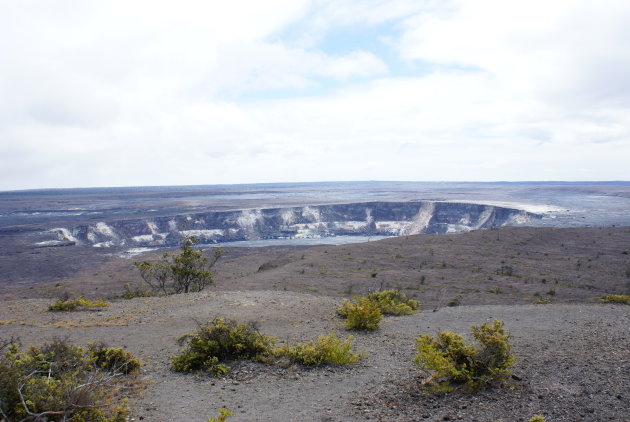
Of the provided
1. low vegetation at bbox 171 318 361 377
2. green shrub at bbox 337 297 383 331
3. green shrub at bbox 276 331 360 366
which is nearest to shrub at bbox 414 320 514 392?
green shrub at bbox 276 331 360 366

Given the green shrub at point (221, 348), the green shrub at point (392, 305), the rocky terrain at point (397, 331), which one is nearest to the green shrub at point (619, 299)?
the rocky terrain at point (397, 331)

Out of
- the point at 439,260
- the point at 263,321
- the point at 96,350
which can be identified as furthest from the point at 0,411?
the point at 439,260

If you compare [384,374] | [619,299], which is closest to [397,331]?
[384,374]

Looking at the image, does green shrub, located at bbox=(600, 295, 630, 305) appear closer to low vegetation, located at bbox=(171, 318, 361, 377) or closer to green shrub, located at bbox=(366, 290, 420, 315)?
green shrub, located at bbox=(366, 290, 420, 315)

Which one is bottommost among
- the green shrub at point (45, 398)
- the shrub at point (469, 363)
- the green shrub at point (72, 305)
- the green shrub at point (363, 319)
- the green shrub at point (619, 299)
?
the green shrub at point (72, 305)

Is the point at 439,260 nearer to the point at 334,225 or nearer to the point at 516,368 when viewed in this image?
the point at 516,368

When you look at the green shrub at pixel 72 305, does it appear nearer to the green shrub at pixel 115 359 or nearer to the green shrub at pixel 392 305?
the green shrub at pixel 115 359
